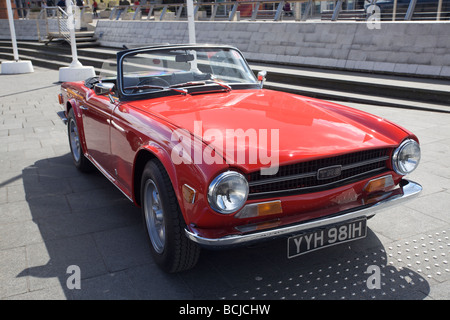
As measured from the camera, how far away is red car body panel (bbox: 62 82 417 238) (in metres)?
2.56

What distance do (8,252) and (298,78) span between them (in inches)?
355

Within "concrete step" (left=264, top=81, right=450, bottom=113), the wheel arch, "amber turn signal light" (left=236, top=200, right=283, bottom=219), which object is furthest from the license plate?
"concrete step" (left=264, top=81, right=450, bottom=113)

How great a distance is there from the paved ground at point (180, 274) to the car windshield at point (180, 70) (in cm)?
118

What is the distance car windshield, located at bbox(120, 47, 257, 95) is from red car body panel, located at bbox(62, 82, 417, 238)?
0.19 metres

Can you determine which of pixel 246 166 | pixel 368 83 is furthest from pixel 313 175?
pixel 368 83

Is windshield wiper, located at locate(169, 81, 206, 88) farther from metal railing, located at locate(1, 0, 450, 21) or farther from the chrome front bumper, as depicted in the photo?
metal railing, located at locate(1, 0, 450, 21)

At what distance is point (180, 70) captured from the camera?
416 centimetres

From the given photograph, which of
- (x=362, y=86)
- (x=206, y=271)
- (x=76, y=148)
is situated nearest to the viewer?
(x=206, y=271)

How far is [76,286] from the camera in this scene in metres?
2.84

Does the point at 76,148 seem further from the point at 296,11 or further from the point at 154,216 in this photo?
the point at 296,11

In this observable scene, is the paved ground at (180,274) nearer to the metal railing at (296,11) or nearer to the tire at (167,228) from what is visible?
the tire at (167,228)

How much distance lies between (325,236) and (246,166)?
0.67 meters
